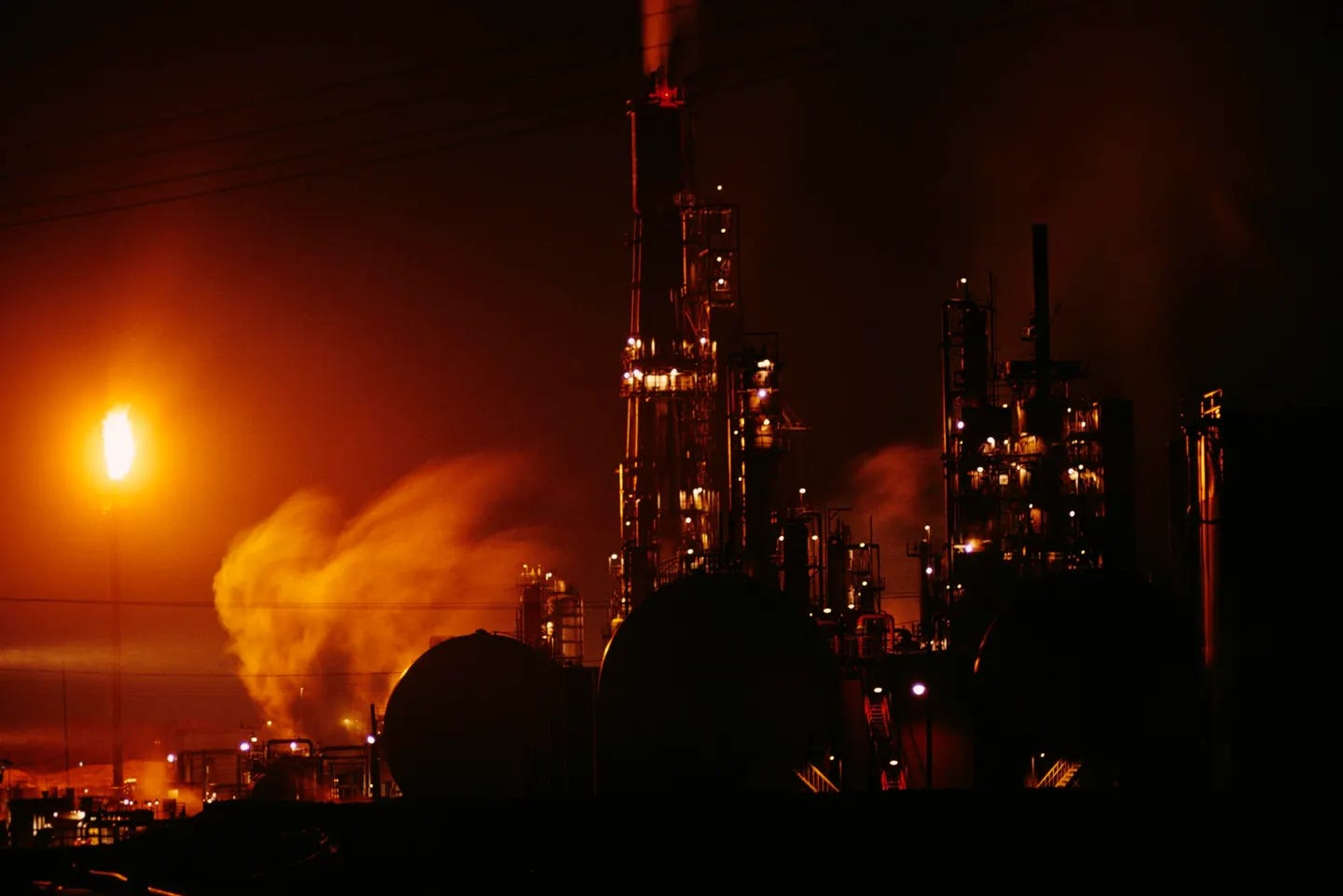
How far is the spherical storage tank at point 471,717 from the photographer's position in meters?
31.3

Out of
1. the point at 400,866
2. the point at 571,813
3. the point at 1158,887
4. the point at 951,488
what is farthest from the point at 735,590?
the point at 951,488

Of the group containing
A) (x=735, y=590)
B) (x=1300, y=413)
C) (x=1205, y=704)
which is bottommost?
(x=1205, y=704)

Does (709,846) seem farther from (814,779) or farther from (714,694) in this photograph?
(814,779)

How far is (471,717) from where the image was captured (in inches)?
1257

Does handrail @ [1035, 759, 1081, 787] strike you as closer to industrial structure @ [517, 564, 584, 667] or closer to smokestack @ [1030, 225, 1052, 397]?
smokestack @ [1030, 225, 1052, 397]

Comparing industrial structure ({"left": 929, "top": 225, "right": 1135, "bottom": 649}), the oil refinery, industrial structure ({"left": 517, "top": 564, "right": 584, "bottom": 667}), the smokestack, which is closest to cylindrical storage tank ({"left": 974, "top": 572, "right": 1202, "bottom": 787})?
the oil refinery

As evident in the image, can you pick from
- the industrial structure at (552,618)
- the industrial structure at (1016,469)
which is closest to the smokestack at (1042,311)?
the industrial structure at (1016,469)

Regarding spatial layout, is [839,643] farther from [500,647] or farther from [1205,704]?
[1205,704]

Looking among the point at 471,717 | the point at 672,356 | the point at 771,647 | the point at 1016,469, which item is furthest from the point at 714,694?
the point at 672,356

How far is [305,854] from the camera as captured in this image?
25359 millimetres

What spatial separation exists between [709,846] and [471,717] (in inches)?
407

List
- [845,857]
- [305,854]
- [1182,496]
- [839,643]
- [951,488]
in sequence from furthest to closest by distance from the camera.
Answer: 1. [951,488]
2. [839,643]
3. [1182,496]
4. [305,854]
5. [845,857]

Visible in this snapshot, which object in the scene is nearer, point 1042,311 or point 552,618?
point 1042,311

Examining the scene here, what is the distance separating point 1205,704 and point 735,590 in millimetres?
7878
